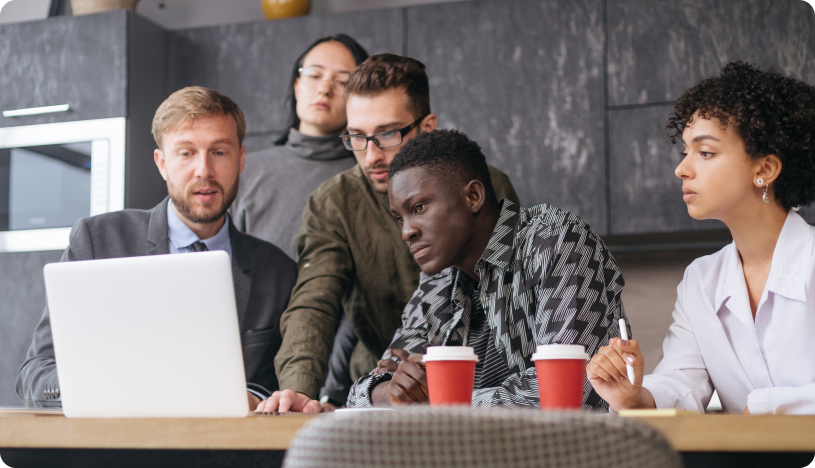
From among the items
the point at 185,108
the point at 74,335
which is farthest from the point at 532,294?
the point at 185,108

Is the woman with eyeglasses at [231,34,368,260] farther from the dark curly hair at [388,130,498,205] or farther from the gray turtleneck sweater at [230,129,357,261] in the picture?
Answer: the dark curly hair at [388,130,498,205]

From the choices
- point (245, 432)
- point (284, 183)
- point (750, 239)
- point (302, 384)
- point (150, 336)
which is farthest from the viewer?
point (284, 183)

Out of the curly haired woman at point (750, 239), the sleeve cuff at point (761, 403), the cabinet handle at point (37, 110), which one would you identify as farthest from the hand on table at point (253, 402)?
the cabinet handle at point (37, 110)

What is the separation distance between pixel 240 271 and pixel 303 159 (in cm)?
73

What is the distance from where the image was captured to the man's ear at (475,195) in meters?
1.58

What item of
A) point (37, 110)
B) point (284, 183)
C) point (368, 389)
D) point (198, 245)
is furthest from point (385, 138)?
point (37, 110)

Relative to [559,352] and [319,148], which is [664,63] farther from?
[559,352]

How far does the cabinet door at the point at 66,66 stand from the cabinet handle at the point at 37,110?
0.02 metres

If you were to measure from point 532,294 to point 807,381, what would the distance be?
0.52 metres

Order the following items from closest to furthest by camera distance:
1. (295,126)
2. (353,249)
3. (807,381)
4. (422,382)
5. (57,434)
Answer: (57,434), (422,382), (807,381), (353,249), (295,126)

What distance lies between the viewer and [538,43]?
9.09ft

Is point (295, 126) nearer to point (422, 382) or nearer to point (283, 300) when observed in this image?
point (283, 300)

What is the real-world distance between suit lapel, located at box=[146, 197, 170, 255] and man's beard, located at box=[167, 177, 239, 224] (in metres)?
0.05

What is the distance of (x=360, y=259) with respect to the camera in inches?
80.4
